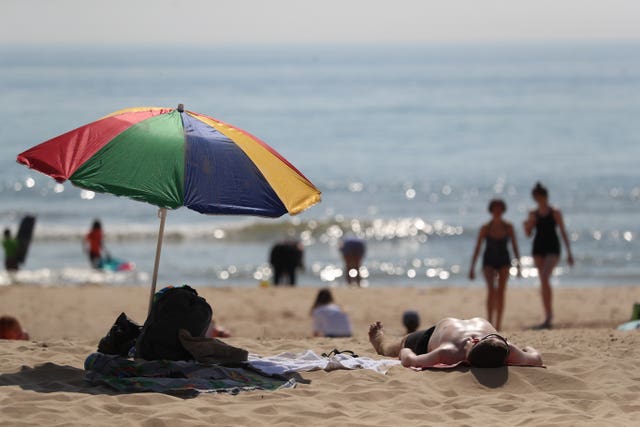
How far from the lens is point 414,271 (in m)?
21.4

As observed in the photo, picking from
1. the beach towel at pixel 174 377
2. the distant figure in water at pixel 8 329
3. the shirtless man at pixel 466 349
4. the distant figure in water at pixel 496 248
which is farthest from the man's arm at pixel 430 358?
the distant figure in water at pixel 496 248

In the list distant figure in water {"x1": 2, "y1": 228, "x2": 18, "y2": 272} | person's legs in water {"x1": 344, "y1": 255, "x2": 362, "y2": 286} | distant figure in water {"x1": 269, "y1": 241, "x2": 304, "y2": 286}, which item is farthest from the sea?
distant figure in water {"x1": 269, "y1": 241, "x2": 304, "y2": 286}

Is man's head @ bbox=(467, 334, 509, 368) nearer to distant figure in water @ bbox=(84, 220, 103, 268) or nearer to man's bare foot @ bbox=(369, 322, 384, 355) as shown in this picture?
man's bare foot @ bbox=(369, 322, 384, 355)

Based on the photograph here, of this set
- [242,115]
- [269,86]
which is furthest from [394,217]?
[269,86]

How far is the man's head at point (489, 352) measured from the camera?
705cm

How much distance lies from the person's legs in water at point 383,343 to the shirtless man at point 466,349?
310 mm

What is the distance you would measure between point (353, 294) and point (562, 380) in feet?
29.8

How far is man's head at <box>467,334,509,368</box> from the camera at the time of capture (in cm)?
705

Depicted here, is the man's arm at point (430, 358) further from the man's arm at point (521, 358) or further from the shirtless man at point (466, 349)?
the man's arm at point (521, 358)

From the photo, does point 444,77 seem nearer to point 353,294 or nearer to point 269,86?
point 269,86

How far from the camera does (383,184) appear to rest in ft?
114

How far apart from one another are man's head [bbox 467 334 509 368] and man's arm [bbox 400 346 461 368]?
6.1 inches

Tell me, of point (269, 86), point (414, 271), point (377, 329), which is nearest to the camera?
point (377, 329)

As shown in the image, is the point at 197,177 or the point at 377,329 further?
the point at 377,329
